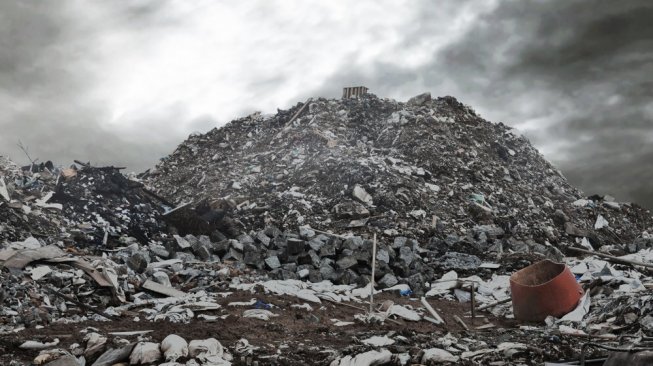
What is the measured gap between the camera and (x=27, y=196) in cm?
1001

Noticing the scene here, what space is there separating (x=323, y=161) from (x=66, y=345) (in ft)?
31.6

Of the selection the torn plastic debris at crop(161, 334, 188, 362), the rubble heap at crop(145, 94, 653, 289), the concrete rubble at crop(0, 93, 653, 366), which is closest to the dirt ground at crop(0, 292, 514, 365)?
the concrete rubble at crop(0, 93, 653, 366)

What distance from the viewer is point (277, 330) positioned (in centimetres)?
541

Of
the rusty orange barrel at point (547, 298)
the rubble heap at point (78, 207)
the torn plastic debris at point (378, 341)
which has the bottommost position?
the torn plastic debris at point (378, 341)

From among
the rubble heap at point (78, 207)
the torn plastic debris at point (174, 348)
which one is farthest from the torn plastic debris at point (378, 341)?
the rubble heap at point (78, 207)

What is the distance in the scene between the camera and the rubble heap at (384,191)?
907 cm

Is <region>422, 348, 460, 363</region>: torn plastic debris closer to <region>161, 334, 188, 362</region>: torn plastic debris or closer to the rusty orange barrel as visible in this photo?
<region>161, 334, 188, 362</region>: torn plastic debris

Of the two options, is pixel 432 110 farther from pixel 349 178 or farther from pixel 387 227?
pixel 387 227

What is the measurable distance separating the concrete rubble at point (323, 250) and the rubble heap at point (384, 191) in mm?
54

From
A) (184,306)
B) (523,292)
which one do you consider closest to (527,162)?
(523,292)

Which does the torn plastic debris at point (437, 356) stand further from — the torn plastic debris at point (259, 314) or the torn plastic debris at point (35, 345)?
the torn plastic debris at point (35, 345)

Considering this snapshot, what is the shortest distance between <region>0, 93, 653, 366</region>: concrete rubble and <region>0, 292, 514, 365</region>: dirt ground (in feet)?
0.09

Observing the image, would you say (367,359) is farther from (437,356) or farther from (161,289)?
(161,289)

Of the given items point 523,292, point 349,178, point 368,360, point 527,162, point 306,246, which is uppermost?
point 527,162
